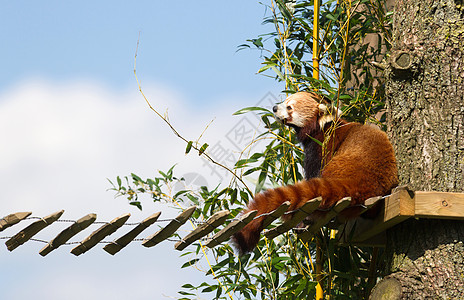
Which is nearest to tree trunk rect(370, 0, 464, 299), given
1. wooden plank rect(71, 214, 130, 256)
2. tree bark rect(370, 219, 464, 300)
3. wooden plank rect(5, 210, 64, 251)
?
tree bark rect(370, 219, 464, 300)

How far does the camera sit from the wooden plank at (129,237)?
2.18 metres

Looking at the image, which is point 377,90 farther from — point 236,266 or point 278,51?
point 236,266

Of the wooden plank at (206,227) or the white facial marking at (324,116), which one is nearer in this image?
the wooden plank at (206,227)

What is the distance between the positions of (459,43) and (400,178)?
647 millimetres

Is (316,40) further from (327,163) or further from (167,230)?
(167,230)

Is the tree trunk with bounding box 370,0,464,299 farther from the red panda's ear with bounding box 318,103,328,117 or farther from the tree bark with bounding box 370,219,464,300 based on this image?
the red panda's ear with bounding box 318,103,328,117

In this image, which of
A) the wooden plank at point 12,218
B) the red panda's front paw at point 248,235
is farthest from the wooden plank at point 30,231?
the red panda's front paw at point 248,235

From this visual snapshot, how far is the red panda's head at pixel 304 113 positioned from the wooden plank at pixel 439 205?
740mm

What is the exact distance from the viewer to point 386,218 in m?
2.57

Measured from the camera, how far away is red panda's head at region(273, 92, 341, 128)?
10.0 feet

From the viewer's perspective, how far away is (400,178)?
2721 mm

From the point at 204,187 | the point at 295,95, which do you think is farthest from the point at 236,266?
the point at 295,95

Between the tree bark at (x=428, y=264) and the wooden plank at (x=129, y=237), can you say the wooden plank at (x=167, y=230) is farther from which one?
the tree bark at (x=428, y=264)

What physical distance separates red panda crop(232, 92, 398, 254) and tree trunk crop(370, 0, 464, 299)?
10 cm
